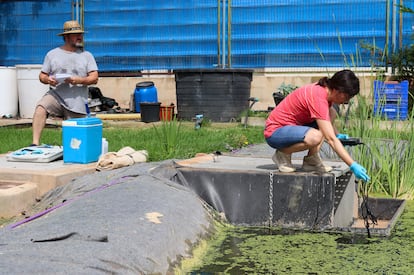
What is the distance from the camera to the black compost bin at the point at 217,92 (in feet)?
39.9

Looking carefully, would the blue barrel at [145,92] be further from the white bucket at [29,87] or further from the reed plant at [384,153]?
the reed plant at [384,153]

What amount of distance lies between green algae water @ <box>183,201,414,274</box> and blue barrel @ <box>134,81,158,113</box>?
818 centimetres

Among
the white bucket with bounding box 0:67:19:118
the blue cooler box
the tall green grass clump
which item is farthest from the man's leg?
the white bucket with bounding box 0:67:19:118

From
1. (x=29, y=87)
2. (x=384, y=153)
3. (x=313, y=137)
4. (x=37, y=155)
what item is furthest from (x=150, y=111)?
(x=313, y=137)

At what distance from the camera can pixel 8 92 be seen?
43.2ft

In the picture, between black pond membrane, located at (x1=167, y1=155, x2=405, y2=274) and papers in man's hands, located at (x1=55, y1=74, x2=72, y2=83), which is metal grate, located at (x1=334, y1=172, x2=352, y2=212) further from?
papers in man's hands, located at (x1=55, y1=74, x2=72, y2=83)

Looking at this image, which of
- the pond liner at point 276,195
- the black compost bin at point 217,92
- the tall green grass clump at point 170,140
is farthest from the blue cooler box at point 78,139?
the black compost bin at point 217,92

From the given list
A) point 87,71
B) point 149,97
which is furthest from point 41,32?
point 87,71

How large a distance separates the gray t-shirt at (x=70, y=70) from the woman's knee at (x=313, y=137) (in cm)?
295

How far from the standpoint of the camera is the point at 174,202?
4.70m

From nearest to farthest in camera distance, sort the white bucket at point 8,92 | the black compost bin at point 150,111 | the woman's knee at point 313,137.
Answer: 1. the woman's knee at point 313,137
2. the black compost bin at point 150,111
3. the white bucket at point 8,92

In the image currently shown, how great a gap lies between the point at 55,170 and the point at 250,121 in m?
6.08

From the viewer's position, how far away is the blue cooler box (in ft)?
20.8

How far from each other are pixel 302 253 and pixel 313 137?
1072 mm
